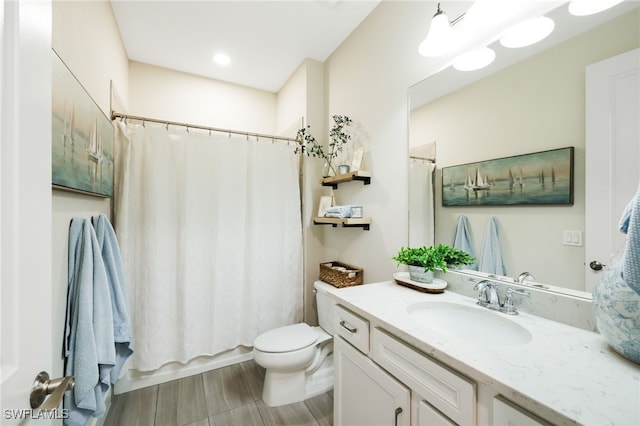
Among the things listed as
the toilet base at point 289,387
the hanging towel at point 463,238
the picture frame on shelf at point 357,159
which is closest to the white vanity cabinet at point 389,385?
the toilet base at point 289,387

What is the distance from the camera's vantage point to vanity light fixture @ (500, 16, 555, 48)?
3.28ft

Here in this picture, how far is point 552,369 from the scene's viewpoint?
2.21ft

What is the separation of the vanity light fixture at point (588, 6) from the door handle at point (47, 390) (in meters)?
1.87

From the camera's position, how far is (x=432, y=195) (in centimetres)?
146

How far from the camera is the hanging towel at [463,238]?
1.29 m

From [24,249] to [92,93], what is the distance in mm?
1287

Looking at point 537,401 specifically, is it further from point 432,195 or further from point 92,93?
point 92,93

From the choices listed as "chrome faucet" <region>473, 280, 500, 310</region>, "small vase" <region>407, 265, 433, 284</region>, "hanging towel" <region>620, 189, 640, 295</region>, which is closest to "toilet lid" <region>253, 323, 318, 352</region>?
"small vase" <region>407, 265, 433, 284</region>

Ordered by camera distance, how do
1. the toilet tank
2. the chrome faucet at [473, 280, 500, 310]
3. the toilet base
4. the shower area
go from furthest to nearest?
the toilet tank
the shower area
the toilet base
the chrome faucet at [473, 280, 500, 310]

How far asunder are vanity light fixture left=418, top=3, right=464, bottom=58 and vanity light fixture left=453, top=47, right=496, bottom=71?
0.09 meters

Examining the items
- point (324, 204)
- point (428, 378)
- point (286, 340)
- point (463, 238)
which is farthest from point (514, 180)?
point (286, 340)

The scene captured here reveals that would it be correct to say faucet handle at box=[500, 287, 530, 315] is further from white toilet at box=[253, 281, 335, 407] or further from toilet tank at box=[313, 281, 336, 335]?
toilet tank at box=[313, 281, 336, 335]

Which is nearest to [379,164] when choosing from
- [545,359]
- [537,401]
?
[545,359]

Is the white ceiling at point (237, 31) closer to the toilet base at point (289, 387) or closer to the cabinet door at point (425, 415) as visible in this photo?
the cabinet door at point (425, 415)
